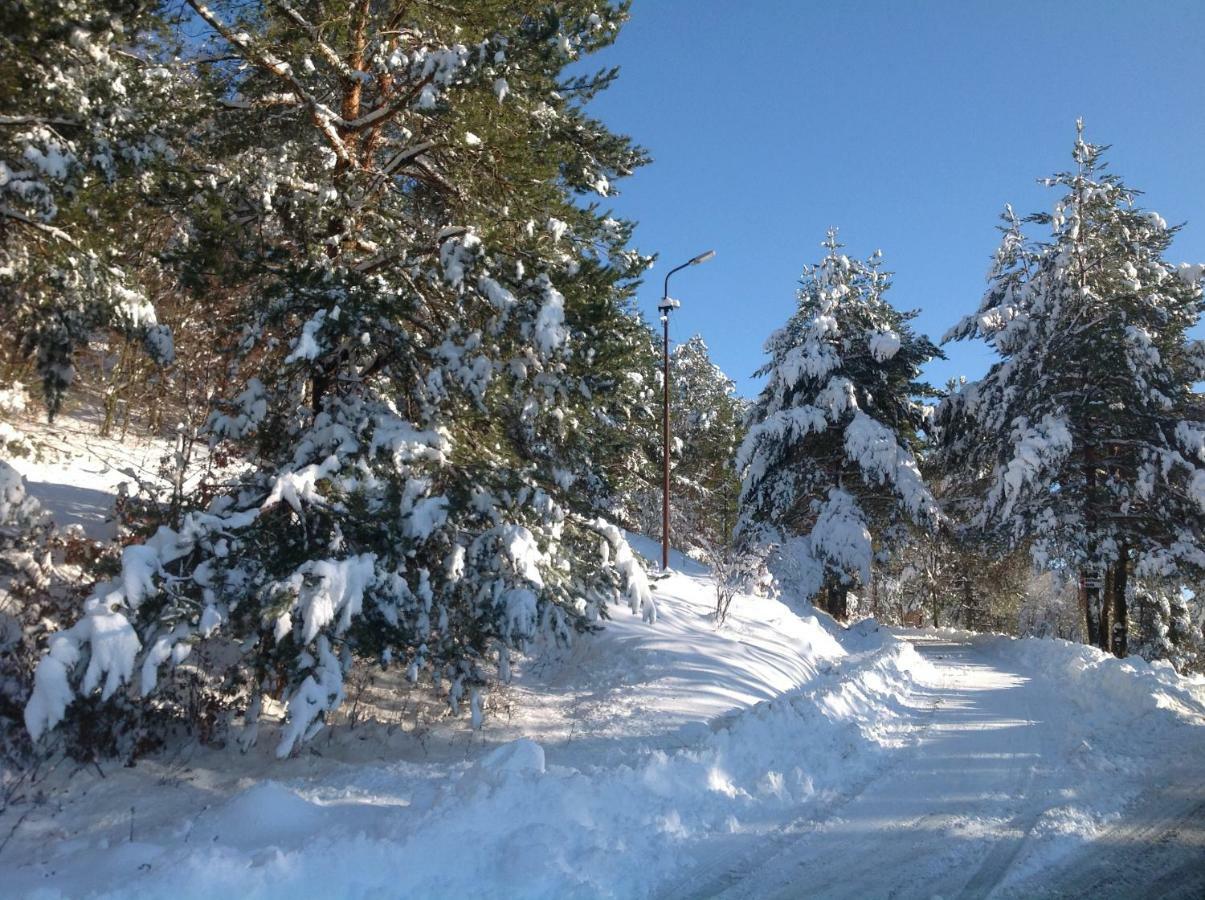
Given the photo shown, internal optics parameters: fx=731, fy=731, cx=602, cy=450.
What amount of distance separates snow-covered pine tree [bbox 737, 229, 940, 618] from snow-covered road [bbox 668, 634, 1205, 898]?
13.0 m

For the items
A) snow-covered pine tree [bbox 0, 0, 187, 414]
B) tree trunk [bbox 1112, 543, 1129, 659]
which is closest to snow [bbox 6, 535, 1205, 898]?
snow-covered pine tree [bbox 0, 0, 187, 414]

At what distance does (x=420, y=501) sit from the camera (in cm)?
666

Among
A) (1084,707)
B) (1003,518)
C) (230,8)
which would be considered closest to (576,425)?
(230,8)

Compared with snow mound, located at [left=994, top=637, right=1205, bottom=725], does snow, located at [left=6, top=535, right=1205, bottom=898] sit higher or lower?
lower

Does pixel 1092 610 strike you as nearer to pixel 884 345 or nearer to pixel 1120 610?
pixel 1120 610

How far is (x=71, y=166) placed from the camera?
6.14 metres

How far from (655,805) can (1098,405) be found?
17.0 metres

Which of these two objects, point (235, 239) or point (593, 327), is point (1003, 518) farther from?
point (235, 239)

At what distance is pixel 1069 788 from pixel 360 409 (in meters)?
7.36

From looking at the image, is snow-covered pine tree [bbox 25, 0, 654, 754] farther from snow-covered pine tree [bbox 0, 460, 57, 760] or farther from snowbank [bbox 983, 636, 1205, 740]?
snowbank [bbox 983, 636, 1205, 740]

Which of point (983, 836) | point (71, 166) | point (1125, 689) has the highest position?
point (71, 166)

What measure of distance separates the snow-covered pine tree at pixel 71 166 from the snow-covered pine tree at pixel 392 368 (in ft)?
2.57

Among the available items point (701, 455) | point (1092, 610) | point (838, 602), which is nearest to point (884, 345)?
point (838, 602)

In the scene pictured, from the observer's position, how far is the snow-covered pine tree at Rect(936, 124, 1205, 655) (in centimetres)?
1689
